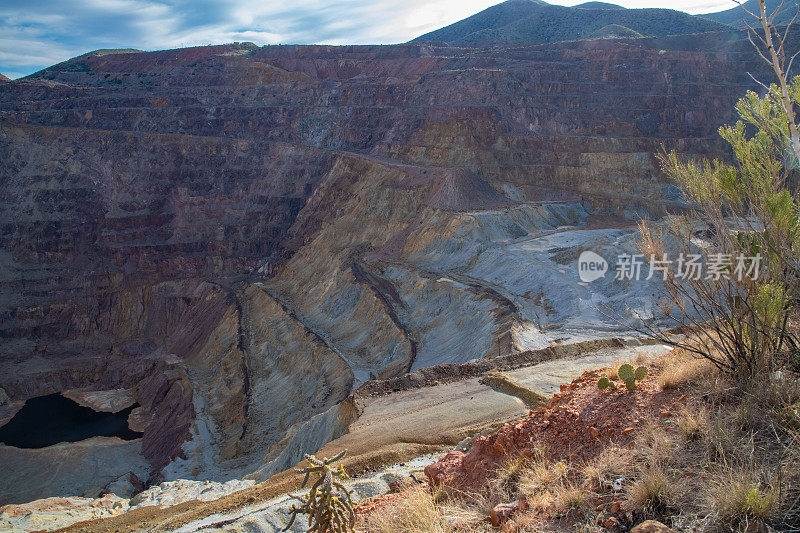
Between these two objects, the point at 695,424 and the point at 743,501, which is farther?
the point at 695,424

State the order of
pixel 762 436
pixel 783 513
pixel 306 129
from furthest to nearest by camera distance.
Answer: pixel 306 129 < pixel 762 436 < pixel 783 513

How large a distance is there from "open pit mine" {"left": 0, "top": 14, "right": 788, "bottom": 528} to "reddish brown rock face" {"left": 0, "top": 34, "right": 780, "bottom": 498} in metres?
0.26

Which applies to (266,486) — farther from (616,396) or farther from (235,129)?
(235,129)

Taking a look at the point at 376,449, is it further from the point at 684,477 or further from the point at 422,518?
the point at 684,477

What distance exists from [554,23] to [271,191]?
267ft

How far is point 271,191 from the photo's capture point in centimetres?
6400

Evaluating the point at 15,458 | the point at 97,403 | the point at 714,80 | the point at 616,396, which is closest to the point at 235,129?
the point at 97,403

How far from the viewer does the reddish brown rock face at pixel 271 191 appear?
130ft

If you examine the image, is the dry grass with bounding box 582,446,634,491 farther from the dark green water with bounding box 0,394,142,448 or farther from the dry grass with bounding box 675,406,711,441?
the dark green water with bounding box 0,394,142,448

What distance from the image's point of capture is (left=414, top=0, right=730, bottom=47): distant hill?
10550cm

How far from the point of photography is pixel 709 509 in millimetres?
5664

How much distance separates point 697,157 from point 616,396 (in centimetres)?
5350

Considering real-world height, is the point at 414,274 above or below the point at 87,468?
above

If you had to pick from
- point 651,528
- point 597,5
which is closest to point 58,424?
point 651,528
